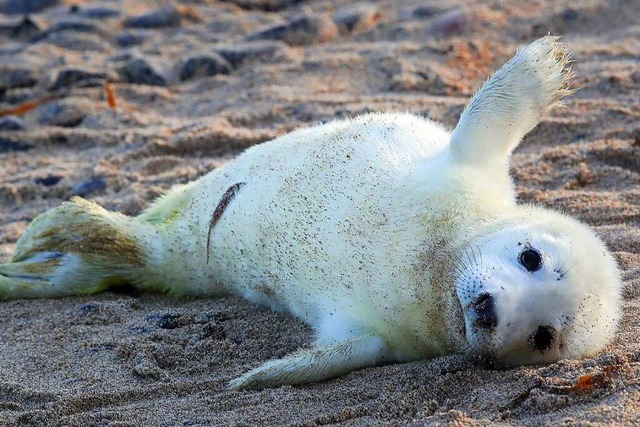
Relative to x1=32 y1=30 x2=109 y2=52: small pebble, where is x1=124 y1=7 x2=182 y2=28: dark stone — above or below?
above

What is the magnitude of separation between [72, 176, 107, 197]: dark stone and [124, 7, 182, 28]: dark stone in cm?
301

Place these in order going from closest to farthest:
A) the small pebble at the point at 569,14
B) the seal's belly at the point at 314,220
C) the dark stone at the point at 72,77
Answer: the seal's belly at the point at 314,220 < the dark stone at the point at 72,77 < the small pebble at the point at 569,14

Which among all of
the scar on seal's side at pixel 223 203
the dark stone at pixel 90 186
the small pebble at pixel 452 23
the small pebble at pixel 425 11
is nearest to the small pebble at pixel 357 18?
the small pebble at pixel 425 11

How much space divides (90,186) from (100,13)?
3.44 meters

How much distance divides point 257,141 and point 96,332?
2228 mm

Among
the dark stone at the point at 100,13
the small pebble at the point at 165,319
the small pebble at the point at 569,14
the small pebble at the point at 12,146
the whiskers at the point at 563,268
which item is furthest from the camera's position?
the dark stone at the point at 100,13

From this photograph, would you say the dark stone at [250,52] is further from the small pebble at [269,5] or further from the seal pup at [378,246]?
the seal pup at [378,246]

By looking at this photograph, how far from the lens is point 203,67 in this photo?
7.34m

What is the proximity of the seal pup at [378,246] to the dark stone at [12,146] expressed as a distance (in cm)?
187

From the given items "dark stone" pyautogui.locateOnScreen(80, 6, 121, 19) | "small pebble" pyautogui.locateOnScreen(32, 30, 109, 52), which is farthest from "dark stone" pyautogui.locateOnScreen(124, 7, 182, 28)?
"small pebble" pyautogui.locateOnScreen(32, 30, 109, 52)

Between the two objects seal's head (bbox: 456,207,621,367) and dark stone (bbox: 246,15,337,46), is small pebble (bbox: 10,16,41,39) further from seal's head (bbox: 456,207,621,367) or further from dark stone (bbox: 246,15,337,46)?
seal's head (bbox: 456,207,621,367)

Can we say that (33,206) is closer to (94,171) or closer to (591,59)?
(94,171)

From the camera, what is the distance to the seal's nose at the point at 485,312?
315 centimetres

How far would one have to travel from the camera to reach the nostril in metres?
3.21
